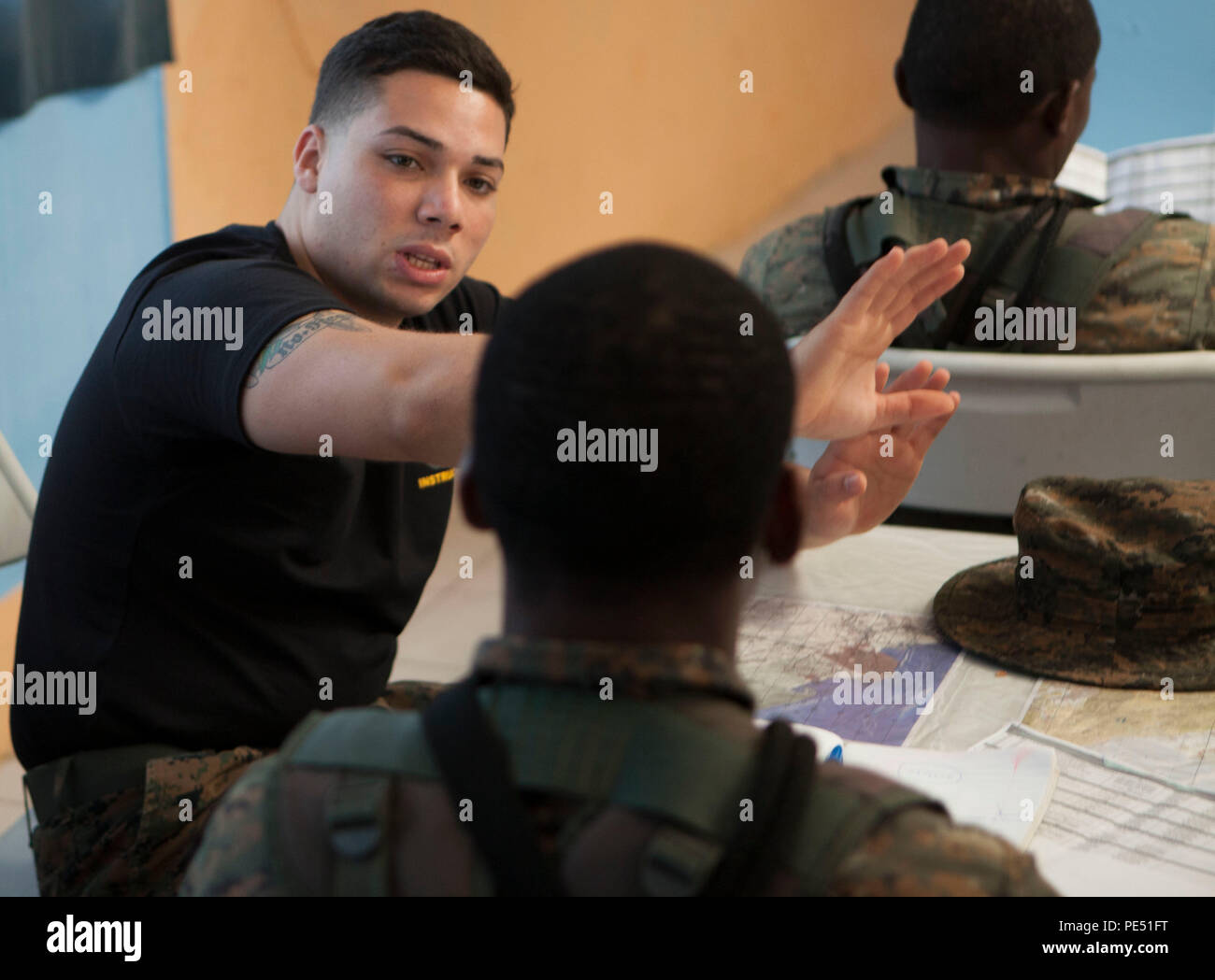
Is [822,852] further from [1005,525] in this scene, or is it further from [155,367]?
[1005,525]

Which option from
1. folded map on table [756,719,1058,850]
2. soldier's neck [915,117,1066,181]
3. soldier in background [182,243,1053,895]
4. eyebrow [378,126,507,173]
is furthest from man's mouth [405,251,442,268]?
soldier's neck [915,117,1066,181]

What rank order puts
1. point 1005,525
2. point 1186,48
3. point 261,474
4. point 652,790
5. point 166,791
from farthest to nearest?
point 1186,48
point 1005,525
point 261,474
point 166,791
point 652,790

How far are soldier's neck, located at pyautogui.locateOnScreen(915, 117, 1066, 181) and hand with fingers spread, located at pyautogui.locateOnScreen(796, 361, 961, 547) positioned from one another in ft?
2.78

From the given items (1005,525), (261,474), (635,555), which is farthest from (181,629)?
(1005,525)

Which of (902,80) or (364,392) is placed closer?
(364,392)

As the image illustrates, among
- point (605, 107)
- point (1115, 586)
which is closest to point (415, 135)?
point (1115, 586)

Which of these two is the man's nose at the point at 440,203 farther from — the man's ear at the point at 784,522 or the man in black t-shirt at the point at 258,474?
the man's ear at the point at 784,522

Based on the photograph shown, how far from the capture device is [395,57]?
1.17m

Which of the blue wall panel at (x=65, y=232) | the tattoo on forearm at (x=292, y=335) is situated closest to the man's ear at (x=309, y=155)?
the tattoo on forearm at (x=292, y=335)

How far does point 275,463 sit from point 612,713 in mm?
606

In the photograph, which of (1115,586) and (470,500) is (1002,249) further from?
(470,500)

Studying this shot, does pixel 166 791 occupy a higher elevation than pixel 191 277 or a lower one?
lower

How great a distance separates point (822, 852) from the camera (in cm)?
47

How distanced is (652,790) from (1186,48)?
11.9ft
